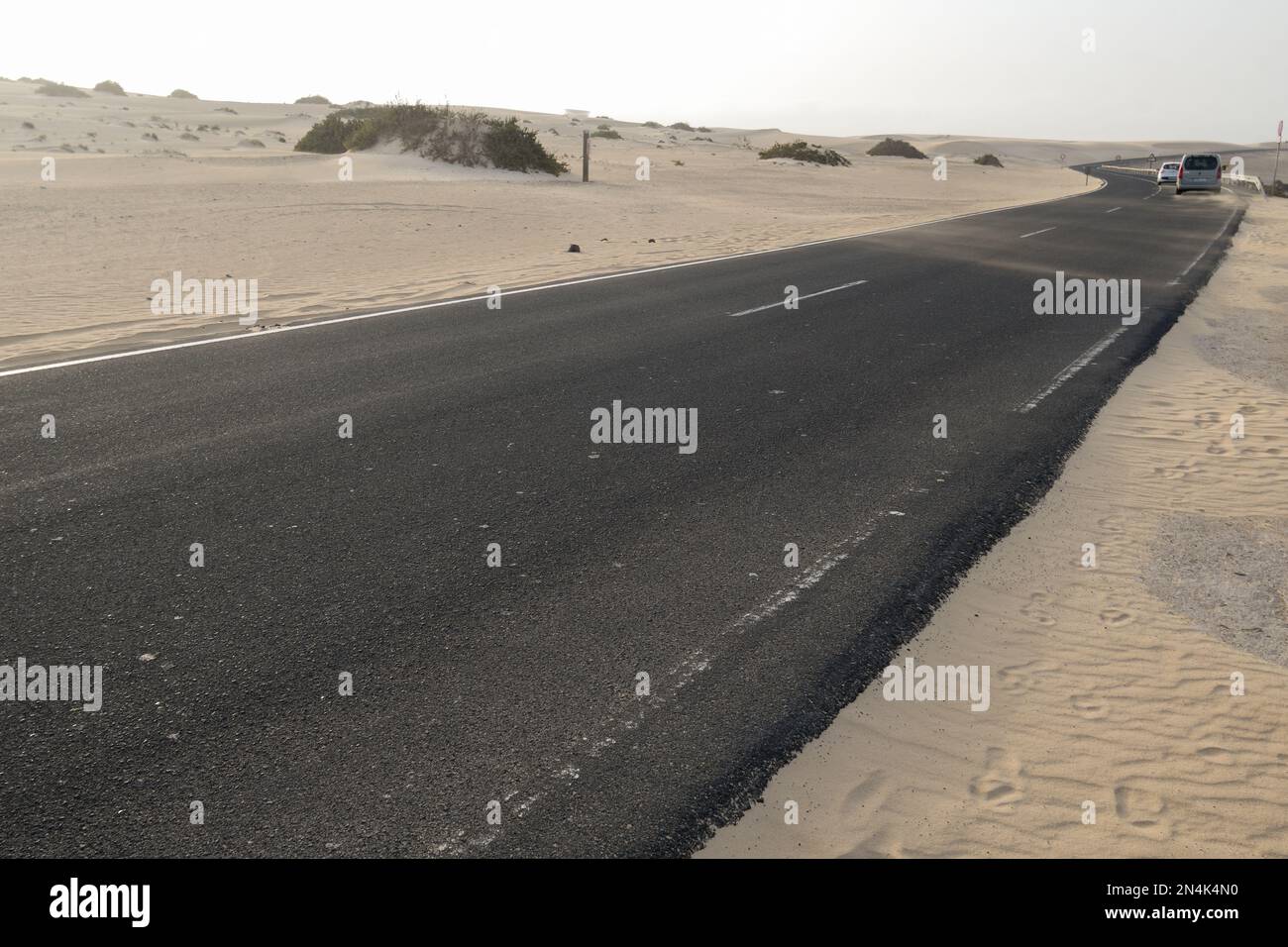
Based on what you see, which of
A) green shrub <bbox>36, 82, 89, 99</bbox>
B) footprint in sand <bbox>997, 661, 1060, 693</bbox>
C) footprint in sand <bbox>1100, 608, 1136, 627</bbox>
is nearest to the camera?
footprint in sand <bbox>997, 661, 1060, 693</bbox>

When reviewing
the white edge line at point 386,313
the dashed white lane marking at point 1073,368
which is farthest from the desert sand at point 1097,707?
the white edge line at point 386,313

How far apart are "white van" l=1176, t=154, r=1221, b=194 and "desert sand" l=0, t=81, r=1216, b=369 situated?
15.4 feet

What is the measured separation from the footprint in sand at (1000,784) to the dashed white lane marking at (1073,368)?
469 centimetres

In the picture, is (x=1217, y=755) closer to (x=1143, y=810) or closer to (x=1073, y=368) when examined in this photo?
(x=1143, y=810)

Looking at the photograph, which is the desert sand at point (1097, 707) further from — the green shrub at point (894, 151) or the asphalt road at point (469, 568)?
the green shrub at point (894, 151)

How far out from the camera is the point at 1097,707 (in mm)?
3859

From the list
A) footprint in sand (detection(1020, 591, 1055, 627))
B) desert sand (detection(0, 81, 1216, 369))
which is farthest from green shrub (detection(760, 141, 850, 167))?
footprint in sand (detection(1020, 591, 1055, 627))

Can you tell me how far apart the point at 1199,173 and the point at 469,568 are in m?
44.6

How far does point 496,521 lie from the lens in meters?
5.18

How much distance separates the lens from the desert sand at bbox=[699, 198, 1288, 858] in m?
3.14

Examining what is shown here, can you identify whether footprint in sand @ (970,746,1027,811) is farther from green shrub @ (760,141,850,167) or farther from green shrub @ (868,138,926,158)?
green shrub @ (868,138,926,158)

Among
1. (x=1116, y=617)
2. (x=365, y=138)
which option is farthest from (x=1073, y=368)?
(x=365, y=138)
